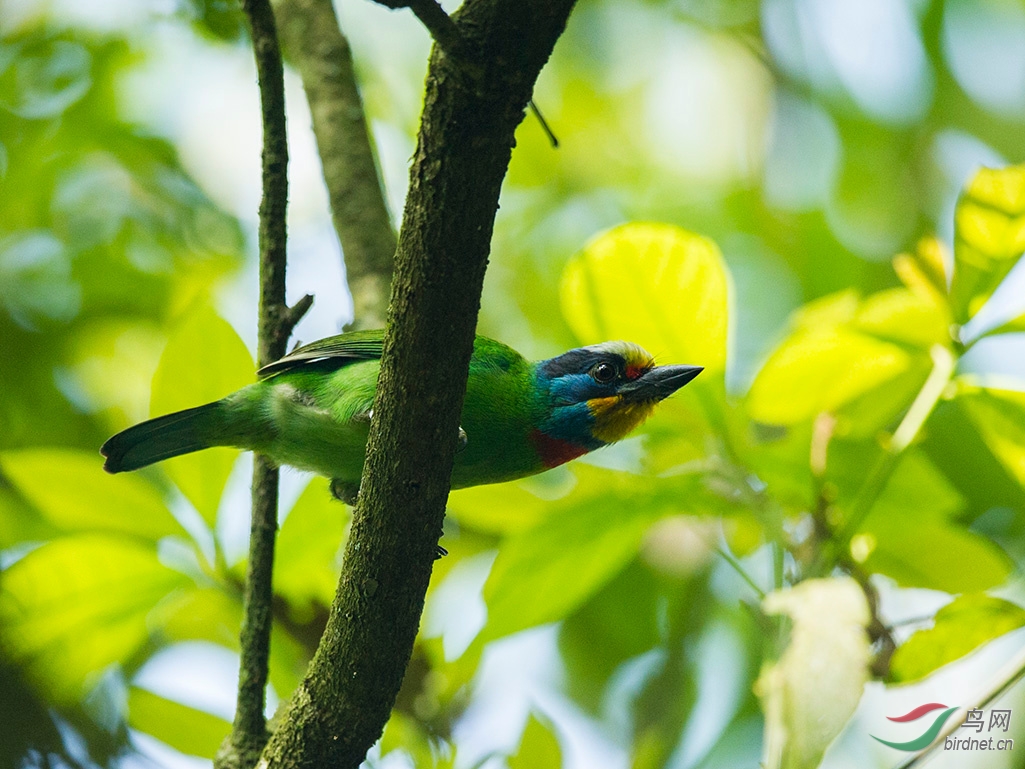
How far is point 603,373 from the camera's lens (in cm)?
380

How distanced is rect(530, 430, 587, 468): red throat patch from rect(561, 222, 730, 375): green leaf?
628 mm

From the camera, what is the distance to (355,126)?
4184 millimetres

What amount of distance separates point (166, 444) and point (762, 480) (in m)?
1.99

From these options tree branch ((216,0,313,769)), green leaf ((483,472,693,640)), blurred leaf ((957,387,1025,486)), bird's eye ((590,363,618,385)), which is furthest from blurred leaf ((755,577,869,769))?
bird's eye ((590,363,618,385))

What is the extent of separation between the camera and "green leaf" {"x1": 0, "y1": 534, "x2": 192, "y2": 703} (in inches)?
117

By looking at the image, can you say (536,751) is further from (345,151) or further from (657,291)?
(345,151)

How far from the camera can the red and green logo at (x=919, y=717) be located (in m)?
3.02

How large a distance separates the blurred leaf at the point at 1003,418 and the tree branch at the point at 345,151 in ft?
6.74

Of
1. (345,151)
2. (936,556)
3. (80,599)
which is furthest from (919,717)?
(345,151)

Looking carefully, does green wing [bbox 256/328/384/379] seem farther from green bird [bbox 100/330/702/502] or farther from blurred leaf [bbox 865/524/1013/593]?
blurred leaf [bbox 865/524/1013/593]

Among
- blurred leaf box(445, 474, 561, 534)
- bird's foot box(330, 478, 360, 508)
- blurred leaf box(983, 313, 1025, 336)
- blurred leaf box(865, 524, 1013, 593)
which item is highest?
bird's foot box(330, 478, 360, 508)

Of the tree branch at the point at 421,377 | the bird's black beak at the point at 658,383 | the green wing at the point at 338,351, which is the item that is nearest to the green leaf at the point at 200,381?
the green wing at the point at 338,351

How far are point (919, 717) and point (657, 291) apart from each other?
62.9 inches

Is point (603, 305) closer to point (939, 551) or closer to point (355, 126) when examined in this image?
point (939, 551)
